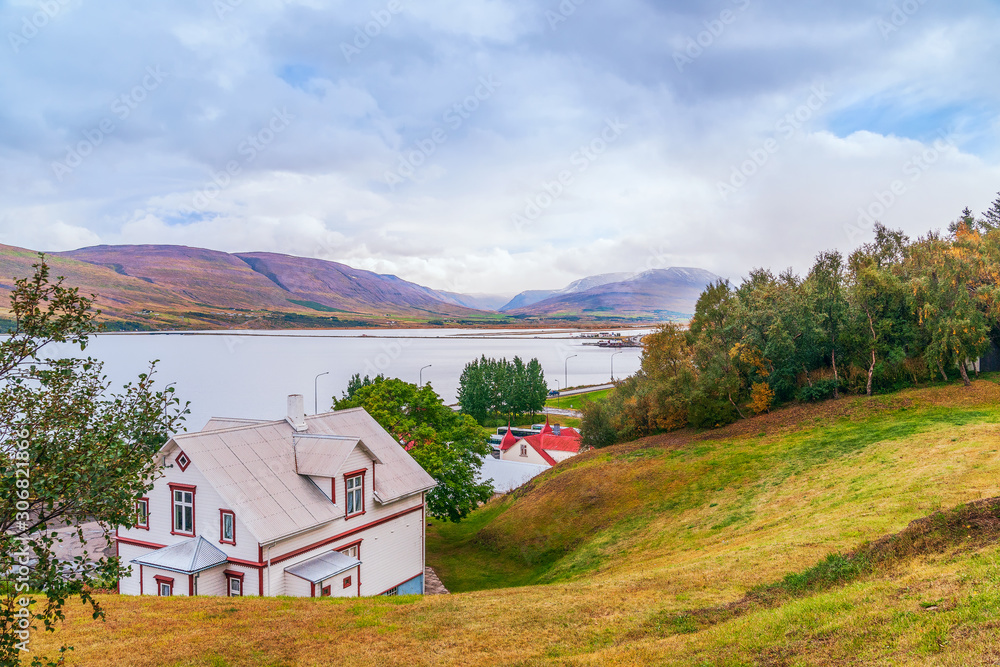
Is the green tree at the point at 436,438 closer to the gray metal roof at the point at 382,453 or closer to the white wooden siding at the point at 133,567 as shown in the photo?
the gray metal roof at the point at 382,453

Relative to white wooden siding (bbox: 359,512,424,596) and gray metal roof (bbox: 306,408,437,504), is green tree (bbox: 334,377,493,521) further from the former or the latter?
white wooden siding (bbox: 359,512,424,596)

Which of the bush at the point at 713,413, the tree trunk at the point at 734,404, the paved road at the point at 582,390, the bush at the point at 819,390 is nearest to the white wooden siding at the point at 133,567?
the bush at the point at 713,413

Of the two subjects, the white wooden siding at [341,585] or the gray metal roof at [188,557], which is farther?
the white wooden siding at [341,585]

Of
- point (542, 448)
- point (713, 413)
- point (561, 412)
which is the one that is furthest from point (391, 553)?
point (561, 412)

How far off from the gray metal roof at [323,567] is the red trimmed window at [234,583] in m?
1.51

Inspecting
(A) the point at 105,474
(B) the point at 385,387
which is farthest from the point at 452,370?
(A) the point at 105,474

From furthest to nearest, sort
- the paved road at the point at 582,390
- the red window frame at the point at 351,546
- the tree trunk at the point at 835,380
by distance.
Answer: the paved road at the point at 582,390 < the tree trunk at the point at 835,380 < the red window frame at the point at 351,546

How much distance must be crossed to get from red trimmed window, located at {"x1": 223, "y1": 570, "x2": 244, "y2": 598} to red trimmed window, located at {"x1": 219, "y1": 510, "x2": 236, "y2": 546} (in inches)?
40.2

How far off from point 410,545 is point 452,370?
114012 millimetres

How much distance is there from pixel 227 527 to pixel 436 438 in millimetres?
15018

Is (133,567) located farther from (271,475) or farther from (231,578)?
(271,475)

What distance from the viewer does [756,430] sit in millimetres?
33594

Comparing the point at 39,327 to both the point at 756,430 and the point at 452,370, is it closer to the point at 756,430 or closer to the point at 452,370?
the point at 756,430

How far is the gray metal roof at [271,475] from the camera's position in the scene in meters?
19.4
